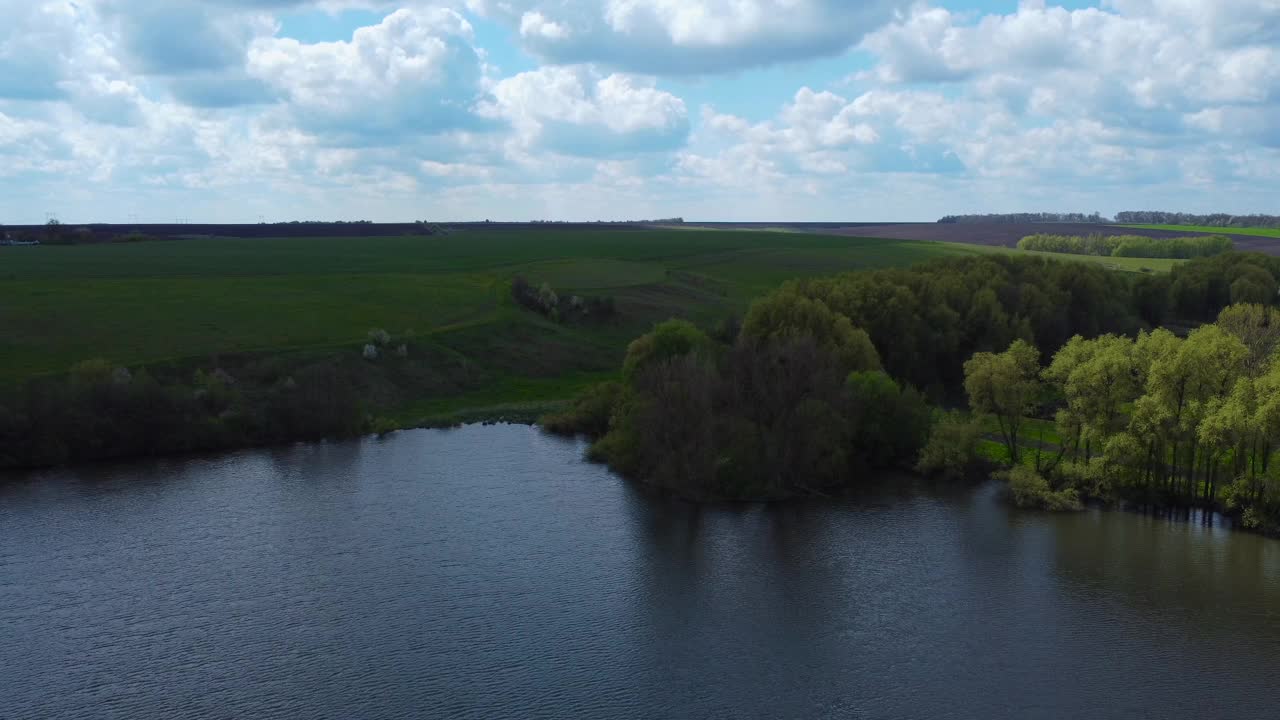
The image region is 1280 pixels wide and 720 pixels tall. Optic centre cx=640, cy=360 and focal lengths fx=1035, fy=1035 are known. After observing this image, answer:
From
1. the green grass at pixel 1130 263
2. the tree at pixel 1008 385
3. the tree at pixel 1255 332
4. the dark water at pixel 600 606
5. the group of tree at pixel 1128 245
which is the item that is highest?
the group of tree at pixel 1128 245

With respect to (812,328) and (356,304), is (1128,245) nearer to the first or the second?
(812,328)

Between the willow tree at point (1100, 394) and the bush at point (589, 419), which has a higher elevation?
the willow tree at point (1100, 394)

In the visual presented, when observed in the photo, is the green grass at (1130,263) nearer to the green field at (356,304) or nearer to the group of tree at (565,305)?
the green field at (356,304)

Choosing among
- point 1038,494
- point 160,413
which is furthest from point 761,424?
point 160,413

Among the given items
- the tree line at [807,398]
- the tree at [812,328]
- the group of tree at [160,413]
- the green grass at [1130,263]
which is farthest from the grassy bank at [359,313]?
the green grass at [1130,263]

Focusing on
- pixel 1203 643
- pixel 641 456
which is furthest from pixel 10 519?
pixel 1203 643
